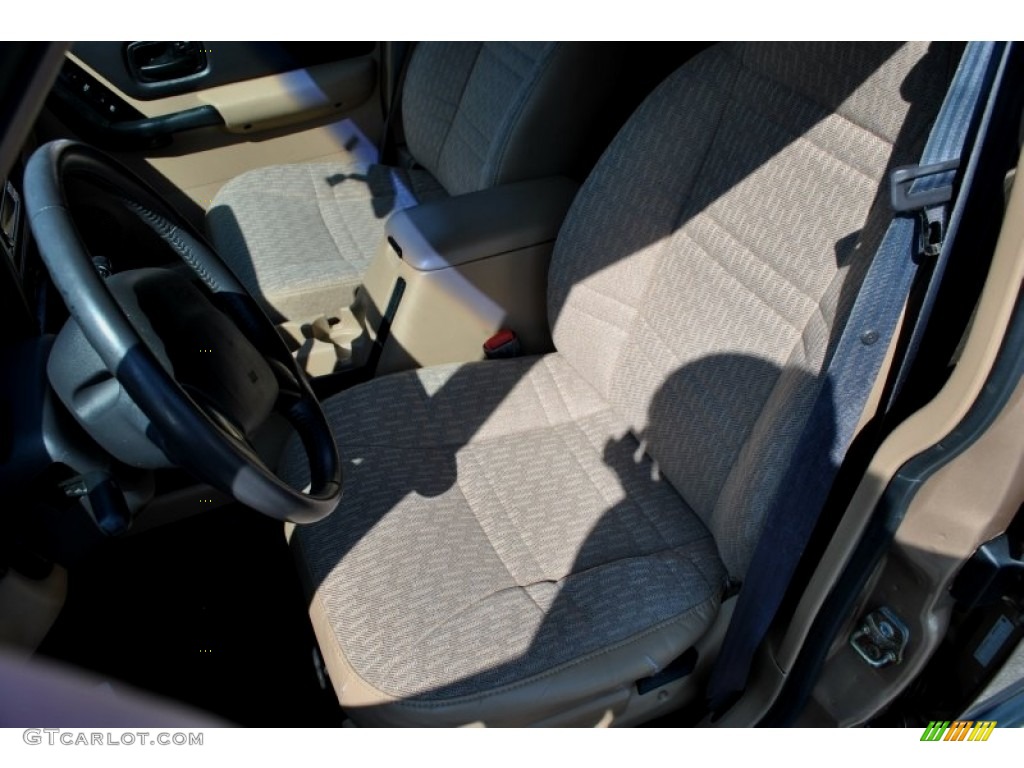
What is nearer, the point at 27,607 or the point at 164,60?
the point at 27,607

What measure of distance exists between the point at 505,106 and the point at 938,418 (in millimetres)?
1158

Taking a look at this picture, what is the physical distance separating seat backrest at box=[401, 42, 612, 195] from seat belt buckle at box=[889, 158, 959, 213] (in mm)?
943

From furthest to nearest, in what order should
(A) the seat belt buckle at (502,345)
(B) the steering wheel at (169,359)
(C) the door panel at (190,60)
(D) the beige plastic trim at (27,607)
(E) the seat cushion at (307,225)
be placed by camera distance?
(C) the door panel at (190,60)
(E) the seat cushion at (307,225)
(A) the seat belt buckle at (502,345)
(D) the beige plastic trim at (27,607)
(B) the steering wheel at (169,359)

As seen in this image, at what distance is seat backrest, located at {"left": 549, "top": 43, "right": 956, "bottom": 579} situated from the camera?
1.06m

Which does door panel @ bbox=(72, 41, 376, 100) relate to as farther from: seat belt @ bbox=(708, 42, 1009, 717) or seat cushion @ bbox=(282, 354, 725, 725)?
seat belt @ bbox=(708, 42, 1009, 717)

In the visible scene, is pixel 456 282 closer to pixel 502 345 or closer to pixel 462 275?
pixel 462 275

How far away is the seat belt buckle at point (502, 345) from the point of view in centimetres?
165

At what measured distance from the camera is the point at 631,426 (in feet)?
4.83

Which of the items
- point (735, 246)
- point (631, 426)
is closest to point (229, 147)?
point (631, 426)

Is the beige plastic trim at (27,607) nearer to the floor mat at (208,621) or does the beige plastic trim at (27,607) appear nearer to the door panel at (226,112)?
the floor mat at (208,621)

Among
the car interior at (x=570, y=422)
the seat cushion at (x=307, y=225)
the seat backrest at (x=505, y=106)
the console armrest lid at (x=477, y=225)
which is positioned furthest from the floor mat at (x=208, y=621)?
the seat backrest at (x=505, y=106)
